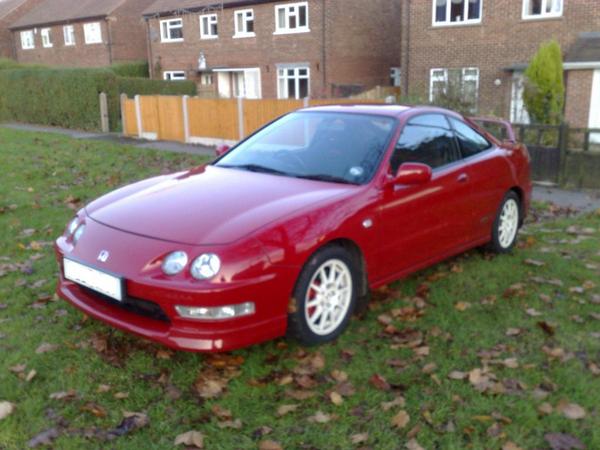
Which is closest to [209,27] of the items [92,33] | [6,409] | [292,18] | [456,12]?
[292,18]

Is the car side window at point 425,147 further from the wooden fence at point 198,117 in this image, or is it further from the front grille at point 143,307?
the wooden fence at point 198,117

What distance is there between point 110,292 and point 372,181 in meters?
Result: 1.93

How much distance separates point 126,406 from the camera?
134 inches

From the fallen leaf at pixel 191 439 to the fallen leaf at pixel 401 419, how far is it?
3.28 feet

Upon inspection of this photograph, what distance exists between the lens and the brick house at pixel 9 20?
43.8 meters

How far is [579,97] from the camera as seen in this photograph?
1848cm

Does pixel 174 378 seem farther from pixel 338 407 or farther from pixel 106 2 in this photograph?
pixel 106 2

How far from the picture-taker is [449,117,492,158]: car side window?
18.1 feet

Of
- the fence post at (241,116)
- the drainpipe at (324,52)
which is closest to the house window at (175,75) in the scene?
the drainpipe at (324,52)

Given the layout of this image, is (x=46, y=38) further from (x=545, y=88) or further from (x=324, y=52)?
(x=545, y=88)

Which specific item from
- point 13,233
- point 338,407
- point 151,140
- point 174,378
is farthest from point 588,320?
point 151,140

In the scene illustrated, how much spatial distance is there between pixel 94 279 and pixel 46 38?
42.1m

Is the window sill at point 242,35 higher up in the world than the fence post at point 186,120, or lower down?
higher up

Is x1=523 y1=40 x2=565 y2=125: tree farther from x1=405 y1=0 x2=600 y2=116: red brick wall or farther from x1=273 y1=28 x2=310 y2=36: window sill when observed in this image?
x1=273 y1=28 x2=310 y2=36: window sill
